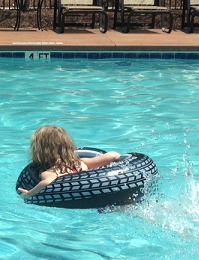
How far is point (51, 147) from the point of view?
4520 mm

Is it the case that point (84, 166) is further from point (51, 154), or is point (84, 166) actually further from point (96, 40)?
point (96, 40)

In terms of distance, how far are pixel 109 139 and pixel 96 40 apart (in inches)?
192

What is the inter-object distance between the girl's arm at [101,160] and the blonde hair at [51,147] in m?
0.26

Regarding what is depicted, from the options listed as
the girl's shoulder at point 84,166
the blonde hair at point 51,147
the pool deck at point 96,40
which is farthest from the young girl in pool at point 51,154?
the pool deck at point 96,40

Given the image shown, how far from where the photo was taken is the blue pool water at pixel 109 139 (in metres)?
4.36

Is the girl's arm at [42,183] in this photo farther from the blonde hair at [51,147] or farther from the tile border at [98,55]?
the tile border at [98,55]

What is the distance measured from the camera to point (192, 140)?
661cm

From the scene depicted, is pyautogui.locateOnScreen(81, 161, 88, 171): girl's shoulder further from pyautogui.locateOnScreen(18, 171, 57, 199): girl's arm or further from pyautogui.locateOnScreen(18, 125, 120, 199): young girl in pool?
pyautogui.locateOnScreen(18, 171, 57, 199): girl's arm

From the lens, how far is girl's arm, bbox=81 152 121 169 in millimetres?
4781

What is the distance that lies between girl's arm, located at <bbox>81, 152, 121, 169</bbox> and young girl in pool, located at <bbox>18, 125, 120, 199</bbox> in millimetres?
205

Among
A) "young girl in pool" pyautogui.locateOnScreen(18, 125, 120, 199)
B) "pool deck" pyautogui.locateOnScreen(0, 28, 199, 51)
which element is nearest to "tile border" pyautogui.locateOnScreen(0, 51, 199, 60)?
"pool deck" pyautogui.locateOnScreen(0, 28, 199, 51)

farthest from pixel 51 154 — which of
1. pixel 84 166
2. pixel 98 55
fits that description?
pixel 98 55

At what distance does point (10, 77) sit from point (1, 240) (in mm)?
5306

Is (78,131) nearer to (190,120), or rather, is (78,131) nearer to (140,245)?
(190,120)
